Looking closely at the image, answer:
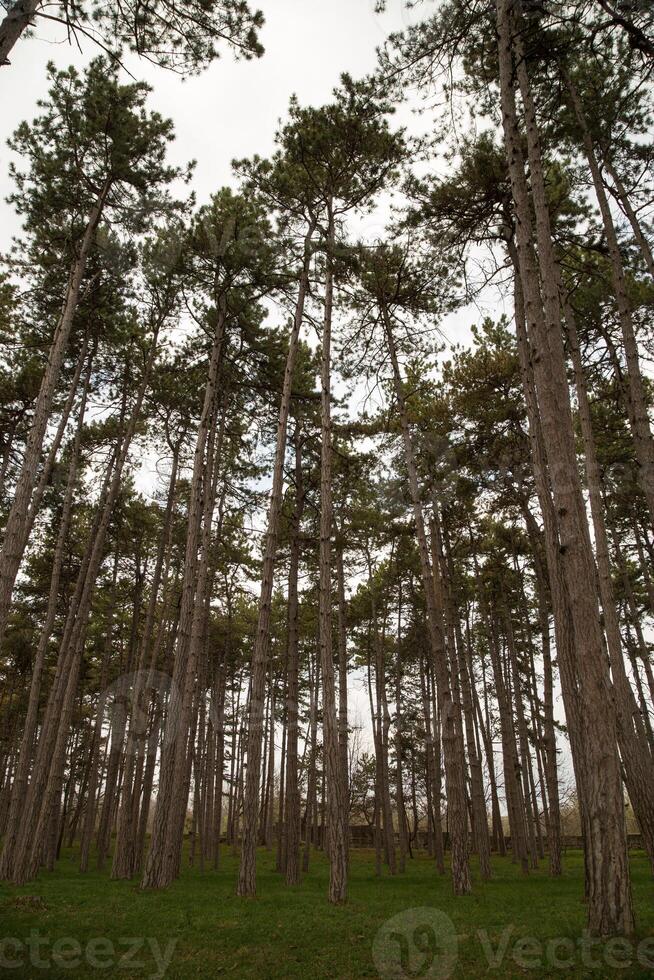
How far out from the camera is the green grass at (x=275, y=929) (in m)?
4.52

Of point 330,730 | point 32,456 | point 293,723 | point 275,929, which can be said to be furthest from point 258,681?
point 32,456

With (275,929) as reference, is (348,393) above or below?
above

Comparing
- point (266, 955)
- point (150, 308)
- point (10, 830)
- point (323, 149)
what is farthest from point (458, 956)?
point (150, 308)

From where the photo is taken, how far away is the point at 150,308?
46.3ft

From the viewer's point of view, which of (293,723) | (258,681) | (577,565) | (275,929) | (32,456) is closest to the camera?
(577,565)

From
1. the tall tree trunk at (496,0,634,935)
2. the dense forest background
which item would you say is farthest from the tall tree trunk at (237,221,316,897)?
the tall tree trunk at (496,0,634,935)

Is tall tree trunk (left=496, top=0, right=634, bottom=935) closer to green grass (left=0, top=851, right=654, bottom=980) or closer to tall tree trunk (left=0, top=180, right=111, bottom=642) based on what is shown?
green grass (left=0, top=851, right=654, bottom=980)

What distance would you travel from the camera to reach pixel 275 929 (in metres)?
6.16

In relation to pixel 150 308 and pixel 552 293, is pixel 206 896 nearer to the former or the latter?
pixel 552 293

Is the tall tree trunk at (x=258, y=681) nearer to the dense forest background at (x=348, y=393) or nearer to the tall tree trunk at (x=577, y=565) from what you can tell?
the dense forest background at (x=348, y=393)

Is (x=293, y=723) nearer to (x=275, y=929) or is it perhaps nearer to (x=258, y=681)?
(x=258, y=681)

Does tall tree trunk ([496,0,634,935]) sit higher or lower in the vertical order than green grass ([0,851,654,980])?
higher

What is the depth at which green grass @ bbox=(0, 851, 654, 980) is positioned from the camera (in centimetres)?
452

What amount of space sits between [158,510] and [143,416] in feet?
12.0
